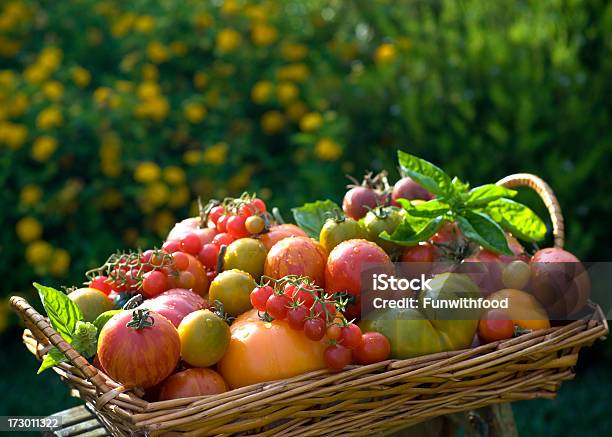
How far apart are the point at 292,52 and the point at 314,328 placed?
2407 mm

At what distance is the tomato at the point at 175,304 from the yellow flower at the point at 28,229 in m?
1.80

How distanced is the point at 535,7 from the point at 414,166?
5.76ft

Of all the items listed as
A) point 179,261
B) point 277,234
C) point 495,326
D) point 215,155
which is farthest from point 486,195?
point 215,155

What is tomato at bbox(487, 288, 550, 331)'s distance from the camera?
5.27 feet

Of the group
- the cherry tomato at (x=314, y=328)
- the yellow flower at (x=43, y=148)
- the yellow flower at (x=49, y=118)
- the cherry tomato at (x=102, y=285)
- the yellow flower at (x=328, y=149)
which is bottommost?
the cherry tomato at (x=314, y=328)

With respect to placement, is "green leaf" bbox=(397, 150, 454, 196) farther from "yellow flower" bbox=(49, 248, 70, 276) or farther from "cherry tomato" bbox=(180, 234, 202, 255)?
"yellow flower" bbox=(49, 248, 70, 276)

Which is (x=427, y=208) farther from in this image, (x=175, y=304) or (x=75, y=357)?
(x=75, y=357)

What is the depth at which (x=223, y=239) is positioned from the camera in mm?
1795

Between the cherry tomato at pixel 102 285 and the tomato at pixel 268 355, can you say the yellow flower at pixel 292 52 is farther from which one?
the tomato at pixel 268 355

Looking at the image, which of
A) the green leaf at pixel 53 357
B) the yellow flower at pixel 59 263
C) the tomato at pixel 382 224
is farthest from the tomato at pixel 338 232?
the yellow flower at pixel 59 263

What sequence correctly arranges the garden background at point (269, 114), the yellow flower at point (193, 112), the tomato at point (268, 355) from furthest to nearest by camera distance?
1. the yellow flower at point (193, 112)
2. the garden background at point (269, 114)
3. the tomato at point (268, 355)

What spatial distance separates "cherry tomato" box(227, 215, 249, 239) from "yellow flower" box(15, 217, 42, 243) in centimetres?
172

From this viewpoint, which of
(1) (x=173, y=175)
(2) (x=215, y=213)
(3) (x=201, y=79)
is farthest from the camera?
(3) (x=201, y=79)

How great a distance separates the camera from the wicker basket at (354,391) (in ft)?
4.30
